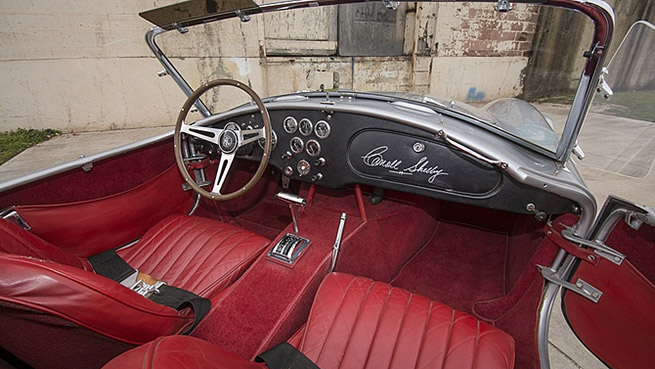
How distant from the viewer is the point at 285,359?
1.07 metres

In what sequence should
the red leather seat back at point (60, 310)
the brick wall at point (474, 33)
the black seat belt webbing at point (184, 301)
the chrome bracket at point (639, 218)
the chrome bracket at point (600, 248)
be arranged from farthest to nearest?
the brick wall at point (474, 33), the black seat belt webbing at point (184, 301), the chrome bracket at point (600, 248), the chrome bracket at point (639, 218), the red leather seat back at point (60, 310)

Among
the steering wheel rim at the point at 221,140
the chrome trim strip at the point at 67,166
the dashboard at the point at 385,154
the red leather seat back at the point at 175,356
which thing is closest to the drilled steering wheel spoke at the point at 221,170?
the steering wheel rim at the point at 221,140

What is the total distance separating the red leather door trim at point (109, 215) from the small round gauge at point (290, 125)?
0.90 metres

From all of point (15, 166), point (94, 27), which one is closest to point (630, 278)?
point (15, 166)

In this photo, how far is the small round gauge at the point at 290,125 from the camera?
1.62 meters

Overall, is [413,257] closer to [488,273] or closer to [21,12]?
[488,273]

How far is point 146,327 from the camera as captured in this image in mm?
940

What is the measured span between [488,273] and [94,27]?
20.0 feet

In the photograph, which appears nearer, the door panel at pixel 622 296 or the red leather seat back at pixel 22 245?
the door panel at pixel 622 296

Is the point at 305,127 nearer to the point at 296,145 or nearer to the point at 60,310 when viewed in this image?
the point at 296,145

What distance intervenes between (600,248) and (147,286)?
6.00 feet

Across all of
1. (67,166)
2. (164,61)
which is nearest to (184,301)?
(67,166)

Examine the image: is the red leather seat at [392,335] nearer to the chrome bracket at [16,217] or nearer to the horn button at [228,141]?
the horn button at [228,141]
